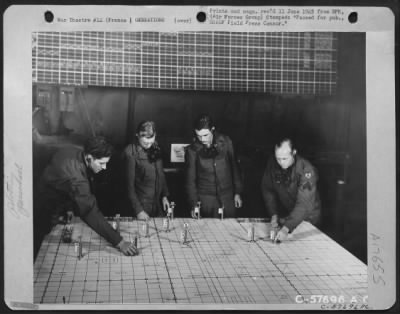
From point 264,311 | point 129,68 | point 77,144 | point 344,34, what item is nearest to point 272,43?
point 344,34

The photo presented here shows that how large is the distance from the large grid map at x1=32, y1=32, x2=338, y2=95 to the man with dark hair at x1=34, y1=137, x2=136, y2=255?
0.66 feet

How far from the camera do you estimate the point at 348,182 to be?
5.24 ft

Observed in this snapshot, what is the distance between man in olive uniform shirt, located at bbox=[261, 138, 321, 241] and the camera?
1595 millimetres

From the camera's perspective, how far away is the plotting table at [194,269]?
1.50 metres

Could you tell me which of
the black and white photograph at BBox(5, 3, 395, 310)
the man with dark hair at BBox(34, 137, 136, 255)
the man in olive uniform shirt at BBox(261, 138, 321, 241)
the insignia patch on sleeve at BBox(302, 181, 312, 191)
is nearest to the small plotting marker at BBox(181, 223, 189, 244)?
the black and white photograph at BBox(5, 3, 395, 310)

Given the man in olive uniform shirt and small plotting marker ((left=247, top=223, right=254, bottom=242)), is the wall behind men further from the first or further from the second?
small plotting marker ((left=247, top=223, right=254, bottom=242))

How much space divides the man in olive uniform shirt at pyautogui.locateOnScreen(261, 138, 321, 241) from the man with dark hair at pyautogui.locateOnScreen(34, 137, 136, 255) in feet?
1.47

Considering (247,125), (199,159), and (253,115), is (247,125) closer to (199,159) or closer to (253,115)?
(253,115)

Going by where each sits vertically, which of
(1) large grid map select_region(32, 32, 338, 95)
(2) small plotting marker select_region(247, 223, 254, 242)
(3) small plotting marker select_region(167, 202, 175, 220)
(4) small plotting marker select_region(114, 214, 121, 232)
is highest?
(1) large grid map select_region(32, 32, 338, 95)

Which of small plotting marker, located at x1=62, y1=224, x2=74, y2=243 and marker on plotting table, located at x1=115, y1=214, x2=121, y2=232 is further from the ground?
marker on plotting table, located at x1=115, y1=214, x2=121, y2=232

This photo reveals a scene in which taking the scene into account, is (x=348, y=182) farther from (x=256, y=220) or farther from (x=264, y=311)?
(x=264, y=311)

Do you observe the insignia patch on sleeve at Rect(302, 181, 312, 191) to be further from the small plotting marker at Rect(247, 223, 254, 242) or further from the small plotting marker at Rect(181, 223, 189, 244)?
the small plotting marker at Rect(181, 223, 189, 244)

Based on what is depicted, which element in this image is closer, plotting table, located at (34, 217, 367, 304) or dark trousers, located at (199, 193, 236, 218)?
plotting table, located at (34, 217, 367, 304)

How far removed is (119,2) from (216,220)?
718mm
